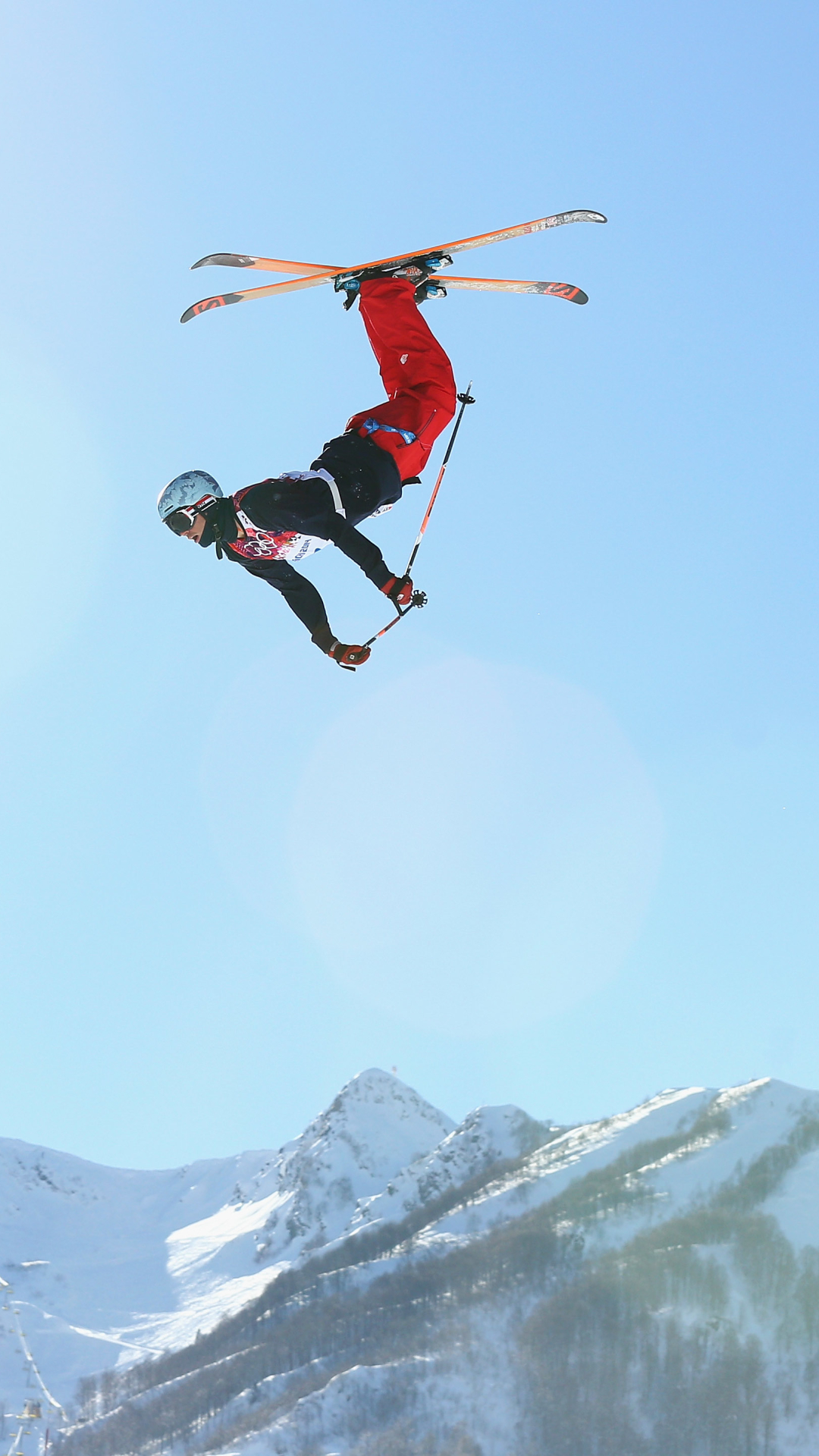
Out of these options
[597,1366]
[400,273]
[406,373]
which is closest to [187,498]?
[406,373]

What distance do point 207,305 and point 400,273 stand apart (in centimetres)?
197

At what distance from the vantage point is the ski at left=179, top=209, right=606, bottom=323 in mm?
10688

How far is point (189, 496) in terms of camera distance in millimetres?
9266

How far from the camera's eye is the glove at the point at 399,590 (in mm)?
9609

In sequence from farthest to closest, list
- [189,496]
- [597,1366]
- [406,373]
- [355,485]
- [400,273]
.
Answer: [597,1366] → [400,273] → [406,373] → [355,485] → [189,496]

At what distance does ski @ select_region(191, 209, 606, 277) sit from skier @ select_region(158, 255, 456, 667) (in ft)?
0.37

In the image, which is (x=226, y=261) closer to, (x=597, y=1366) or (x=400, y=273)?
(x=400, y=273)

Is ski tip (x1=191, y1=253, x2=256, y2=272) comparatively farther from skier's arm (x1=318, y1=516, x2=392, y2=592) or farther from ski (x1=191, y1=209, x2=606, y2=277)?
skier's arm (x1=318, y1=516, x2=392, y2=592)

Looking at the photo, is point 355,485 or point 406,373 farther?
point 406,373

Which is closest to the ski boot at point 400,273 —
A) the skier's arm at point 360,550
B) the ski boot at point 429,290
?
the ski boot at point 429,290

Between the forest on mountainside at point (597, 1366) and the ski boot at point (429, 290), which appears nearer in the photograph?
the ski boot at point (429, 290)

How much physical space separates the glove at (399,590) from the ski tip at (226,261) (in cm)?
357

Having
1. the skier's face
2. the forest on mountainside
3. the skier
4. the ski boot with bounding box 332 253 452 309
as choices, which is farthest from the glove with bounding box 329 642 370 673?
the forest on mountainside

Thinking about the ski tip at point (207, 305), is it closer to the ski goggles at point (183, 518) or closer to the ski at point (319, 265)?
the ski at point (319, 265)
